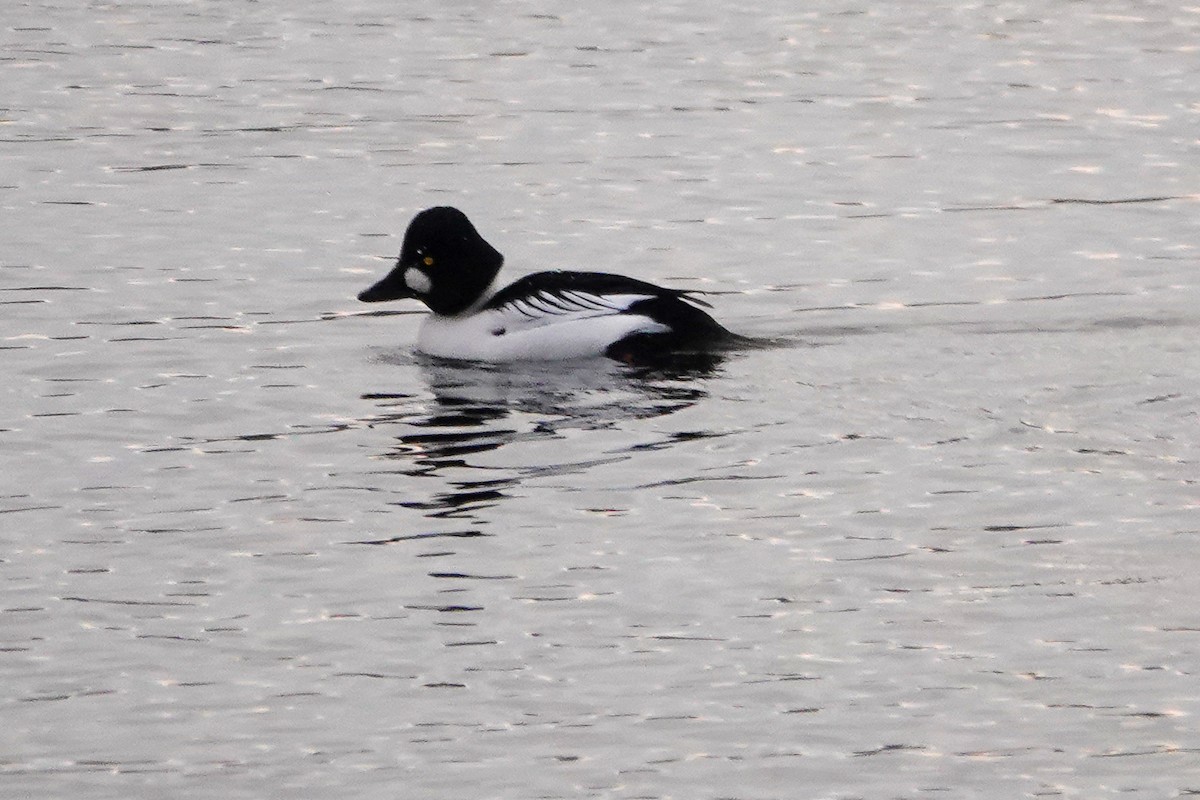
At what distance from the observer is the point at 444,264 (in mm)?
13383

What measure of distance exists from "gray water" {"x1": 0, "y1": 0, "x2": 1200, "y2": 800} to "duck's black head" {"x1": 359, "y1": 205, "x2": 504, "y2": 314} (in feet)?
1.20

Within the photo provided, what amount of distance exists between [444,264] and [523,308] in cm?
62

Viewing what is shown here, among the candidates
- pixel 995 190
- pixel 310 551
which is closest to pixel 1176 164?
pixel 995 190

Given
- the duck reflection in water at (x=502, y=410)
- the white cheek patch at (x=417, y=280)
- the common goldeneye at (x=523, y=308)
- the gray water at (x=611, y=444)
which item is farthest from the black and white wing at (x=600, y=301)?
the white cheek patch at (x=417, y=280)

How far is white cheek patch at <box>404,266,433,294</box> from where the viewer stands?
13.4m

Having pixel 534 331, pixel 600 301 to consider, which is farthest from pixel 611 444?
pixel 534 331

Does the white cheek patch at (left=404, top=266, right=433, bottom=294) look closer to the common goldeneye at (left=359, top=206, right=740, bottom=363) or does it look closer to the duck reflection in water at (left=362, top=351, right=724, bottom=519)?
the common goldeneye at (left=359, top=206, right=740, bottom=363)

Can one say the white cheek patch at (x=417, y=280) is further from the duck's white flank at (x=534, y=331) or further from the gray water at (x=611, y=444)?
the gray water at (x=611, y=444)

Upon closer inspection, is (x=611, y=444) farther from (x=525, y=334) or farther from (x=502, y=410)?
(x=525, y=334)

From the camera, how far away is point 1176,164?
17.9 meters

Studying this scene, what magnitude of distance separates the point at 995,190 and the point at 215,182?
5758 millimetres

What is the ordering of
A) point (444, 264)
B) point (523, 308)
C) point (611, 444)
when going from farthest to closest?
1. point (444, 264)
2. point (523, 308)
3. point (611, 444)

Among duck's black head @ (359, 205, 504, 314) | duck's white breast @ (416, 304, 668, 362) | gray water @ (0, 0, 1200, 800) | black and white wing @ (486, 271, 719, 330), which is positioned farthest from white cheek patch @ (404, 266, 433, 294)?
black and white wing @ (486, 271, 719, 330)

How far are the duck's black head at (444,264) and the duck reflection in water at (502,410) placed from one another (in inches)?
15.3
